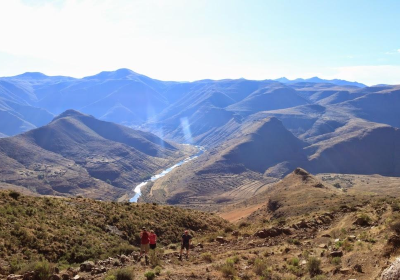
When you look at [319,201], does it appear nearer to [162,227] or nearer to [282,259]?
[162,227]

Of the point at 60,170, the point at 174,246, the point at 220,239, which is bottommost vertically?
the point at 60,170

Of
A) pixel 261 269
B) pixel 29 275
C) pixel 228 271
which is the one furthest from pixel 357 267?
pixel 29 275

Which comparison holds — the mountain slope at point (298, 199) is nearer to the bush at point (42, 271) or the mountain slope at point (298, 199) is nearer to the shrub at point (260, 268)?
the shrub at point (260, 268)

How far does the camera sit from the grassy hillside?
766 inches

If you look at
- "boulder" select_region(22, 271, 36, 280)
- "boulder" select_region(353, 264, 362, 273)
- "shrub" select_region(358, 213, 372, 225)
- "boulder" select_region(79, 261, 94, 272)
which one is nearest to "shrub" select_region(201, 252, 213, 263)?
"boulder" select_region(79, 261, 94, 272)

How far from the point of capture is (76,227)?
24.9 m

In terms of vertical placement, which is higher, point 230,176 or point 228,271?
point 228,271

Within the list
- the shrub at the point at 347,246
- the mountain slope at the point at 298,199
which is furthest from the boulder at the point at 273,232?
the mountain slope at the point at 298,199

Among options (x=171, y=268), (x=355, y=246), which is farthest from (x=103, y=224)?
(x=355, y=246)

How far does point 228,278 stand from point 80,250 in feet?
39.6

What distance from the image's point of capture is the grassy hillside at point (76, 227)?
766 inches

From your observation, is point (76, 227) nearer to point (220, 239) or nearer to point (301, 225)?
point (220, 239)

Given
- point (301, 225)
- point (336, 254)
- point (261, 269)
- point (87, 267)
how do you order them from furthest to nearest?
point (301, 225) → point (87, 267) → point (336, 254) → point (261, 269)

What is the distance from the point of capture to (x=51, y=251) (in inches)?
779
